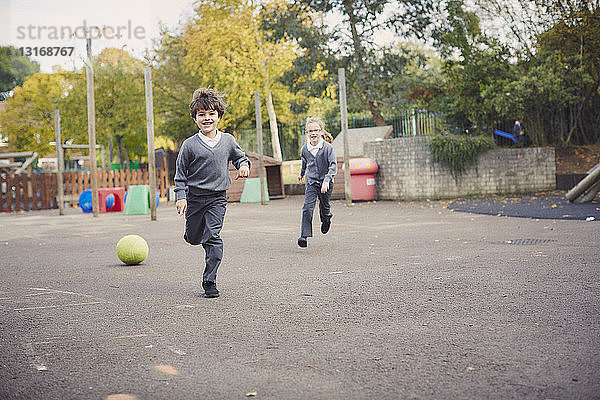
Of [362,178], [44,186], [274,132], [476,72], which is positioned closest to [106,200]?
[44,186]

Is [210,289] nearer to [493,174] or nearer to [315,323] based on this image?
[315,323]

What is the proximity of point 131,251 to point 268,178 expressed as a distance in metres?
18.5

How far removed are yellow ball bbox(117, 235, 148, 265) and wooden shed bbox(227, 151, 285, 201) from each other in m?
16.2

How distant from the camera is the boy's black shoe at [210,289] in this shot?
5859 mm

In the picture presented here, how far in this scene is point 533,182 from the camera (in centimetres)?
2041

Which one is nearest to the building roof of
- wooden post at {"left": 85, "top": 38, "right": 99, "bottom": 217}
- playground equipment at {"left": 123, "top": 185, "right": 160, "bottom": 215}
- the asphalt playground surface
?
playground equipment at {"left": 123, "top": 185, "right": 160, "bottom": 215}

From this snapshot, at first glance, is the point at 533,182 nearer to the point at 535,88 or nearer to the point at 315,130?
the point at 535,88

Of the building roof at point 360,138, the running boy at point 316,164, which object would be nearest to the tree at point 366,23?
the building roof at point 360,138

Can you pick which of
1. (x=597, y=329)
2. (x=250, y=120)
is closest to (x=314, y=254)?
(x=597, y=329)

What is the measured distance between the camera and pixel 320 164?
9.60 meters

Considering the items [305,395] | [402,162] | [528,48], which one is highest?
[528,48]

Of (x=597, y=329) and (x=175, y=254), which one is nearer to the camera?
(x=597, y=329)

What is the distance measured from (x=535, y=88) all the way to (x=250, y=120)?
20.2m

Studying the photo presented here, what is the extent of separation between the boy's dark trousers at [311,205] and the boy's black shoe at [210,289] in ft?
11.2
